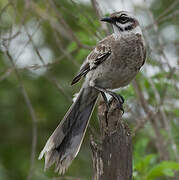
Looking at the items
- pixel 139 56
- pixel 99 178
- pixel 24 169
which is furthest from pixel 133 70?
pixel 24 169

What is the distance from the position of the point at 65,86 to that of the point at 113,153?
3.90 metres

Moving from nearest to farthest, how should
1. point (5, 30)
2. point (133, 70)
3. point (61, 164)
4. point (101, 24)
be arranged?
point (61, 164), point (133, 70), point (101, 24), point (5, 30)

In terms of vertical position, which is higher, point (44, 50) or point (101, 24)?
point (44, 50)

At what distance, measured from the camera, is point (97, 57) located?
521 centimetres

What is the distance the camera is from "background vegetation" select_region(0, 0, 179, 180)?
5.71 meters

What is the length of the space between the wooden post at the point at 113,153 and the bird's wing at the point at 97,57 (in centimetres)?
115

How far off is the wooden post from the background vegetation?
2.74 ft

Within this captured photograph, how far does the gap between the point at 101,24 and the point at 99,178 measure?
7.72 feet

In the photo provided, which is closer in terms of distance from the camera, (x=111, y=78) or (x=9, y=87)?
(x=111, y=78)

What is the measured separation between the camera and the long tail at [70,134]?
4.79 m

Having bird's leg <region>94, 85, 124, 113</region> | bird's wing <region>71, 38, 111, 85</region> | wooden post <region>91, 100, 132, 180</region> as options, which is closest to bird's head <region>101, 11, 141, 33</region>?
bird's wing <region>71, 38, 111, 85</region>

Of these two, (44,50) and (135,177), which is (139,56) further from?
(44,50)

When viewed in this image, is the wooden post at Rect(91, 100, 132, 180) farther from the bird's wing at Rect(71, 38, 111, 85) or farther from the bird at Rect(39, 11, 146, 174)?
the bird's wing at Rect(71, 38, 111, 85)

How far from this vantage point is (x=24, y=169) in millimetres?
7629
